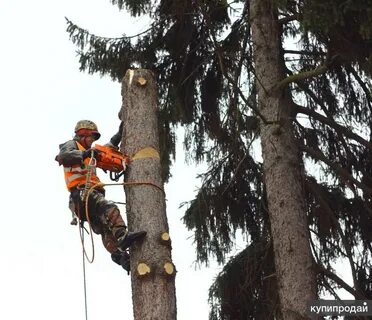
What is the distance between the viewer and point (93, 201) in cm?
583

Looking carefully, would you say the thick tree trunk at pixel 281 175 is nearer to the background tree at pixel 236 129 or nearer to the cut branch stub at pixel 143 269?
the background tree at pixel 236 129

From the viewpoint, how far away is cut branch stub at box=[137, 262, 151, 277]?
4.90m

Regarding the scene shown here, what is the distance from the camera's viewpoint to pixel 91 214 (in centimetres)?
591

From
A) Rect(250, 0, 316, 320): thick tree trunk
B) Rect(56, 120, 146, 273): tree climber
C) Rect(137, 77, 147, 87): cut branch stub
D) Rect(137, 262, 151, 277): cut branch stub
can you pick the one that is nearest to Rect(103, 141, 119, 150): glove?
Rect(56, 120, 146, 273): tree climber

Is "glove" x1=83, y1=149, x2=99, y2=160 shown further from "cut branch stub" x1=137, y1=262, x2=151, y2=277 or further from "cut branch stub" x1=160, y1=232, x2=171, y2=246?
"cut branch stub" x1=137, y1=262, x2=151, y2=277

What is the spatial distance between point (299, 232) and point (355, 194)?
47.7 inches

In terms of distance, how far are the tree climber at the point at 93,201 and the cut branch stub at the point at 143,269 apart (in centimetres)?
47

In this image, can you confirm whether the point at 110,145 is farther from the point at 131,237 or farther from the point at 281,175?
the point at 281,175

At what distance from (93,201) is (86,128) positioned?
78 cm

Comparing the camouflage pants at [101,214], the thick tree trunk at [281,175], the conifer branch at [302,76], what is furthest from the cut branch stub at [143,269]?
the conifer branch at [302,76]

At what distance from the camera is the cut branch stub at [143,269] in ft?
16.1

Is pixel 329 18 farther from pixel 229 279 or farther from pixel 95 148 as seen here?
pixel 229 279

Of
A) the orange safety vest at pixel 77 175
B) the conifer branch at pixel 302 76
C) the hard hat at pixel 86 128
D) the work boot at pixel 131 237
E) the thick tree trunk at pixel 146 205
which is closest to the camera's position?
the thick tree trunk at pixel 146 205

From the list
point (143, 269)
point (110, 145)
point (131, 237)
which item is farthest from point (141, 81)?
point (143, 269)
